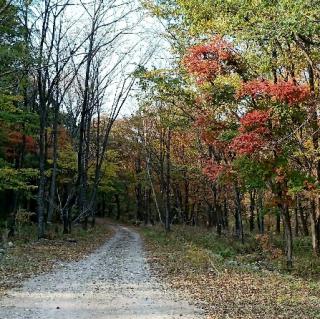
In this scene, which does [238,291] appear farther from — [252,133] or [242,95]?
[242,95]

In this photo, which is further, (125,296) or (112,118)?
(112,118)

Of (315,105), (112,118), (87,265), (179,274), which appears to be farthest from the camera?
(112,118)

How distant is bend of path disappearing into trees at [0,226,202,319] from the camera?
25.6 feet

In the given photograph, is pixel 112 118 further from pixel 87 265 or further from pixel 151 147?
pixel 87 265

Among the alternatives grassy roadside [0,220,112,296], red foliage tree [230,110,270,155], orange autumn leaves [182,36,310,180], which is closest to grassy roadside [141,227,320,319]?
Result: grassy roadside [0,220,112,296]

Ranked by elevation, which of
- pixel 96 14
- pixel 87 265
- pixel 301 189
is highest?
pixel 96 14

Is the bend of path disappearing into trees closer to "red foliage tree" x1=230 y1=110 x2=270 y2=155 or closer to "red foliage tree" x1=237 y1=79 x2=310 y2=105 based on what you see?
"red foliage tree" x1=230 y1=110 x2=270 y2=155

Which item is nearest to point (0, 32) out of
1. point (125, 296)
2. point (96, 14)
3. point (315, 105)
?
point (96, 14)

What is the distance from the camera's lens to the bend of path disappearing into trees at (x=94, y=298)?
7789mm

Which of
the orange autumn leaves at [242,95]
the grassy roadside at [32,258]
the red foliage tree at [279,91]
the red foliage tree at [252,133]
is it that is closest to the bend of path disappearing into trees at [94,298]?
the grassy roadside at [32,258]

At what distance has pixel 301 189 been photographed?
1584cm

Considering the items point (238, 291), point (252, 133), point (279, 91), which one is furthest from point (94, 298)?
point (279, 91)

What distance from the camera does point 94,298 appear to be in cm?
902

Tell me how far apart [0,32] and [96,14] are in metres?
6.46
